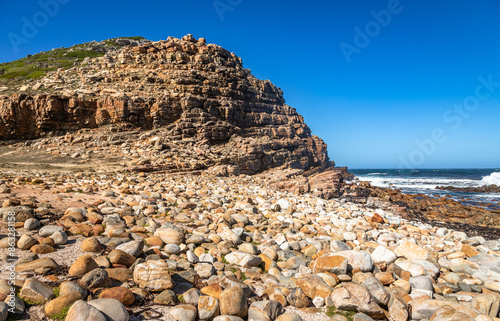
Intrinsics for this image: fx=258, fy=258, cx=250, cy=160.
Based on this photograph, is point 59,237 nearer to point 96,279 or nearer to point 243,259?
point 96,279

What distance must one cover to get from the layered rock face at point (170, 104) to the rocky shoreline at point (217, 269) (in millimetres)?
15194

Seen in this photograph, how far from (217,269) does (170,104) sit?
22957 millimetres

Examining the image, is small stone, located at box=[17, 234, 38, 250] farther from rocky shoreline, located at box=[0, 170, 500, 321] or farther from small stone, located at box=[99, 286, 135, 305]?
small stone, located at box=[99, 286, 135, 305]

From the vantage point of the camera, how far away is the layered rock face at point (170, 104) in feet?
73.9

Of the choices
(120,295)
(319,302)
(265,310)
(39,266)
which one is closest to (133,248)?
(39,266)

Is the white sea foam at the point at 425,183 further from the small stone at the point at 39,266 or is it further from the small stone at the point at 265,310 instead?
the small stone at the point at 39,266

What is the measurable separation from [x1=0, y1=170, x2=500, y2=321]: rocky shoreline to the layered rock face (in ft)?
49.8

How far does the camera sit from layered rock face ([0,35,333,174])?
73.9 feet

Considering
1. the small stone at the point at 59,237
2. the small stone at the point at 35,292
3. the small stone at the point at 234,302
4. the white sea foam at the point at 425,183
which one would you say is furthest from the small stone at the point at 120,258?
the white sea foam at the point at 425,183

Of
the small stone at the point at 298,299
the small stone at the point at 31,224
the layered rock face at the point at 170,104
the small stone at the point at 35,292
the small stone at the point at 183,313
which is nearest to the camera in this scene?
the small stone at the point at 35,292

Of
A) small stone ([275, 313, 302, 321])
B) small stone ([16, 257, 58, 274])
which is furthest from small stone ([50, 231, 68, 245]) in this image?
small stone ([275, 313, 302, 321])

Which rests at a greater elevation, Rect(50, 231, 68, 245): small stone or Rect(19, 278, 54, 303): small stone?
Rect(50, 231, 68, 245): small stone

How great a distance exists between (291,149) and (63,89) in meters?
25.6

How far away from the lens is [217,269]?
13.3 ft
